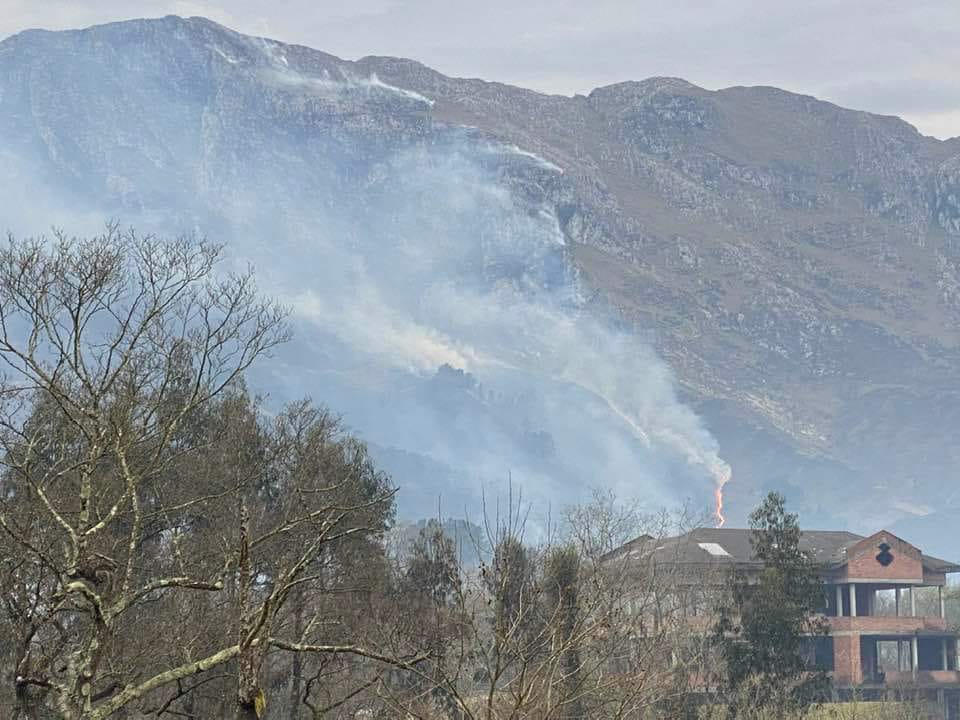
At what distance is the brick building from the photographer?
102 metres

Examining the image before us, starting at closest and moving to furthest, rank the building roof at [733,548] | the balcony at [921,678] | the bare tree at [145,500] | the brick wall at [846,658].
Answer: the bare tree at [145,500] → the balcony at [921,678] → the brick wall at [846,658] → the building roof at [733,548]

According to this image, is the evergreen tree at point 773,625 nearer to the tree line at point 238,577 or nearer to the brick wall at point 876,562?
the tree line at point 238,577

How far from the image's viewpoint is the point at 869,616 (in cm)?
10756

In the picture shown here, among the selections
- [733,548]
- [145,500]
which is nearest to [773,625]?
[145,500]

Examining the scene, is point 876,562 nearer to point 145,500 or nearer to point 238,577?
point 145,500

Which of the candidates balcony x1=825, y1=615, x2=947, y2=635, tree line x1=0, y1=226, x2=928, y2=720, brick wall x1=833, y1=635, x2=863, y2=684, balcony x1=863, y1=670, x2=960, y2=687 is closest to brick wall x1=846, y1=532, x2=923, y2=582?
balcony x1=825, y1=615, x2=947, y2=635

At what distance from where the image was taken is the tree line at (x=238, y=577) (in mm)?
18750

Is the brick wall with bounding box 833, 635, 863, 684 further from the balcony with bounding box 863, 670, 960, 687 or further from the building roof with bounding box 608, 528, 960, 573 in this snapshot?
the building roof with bounding box 608, 528, 960, 573

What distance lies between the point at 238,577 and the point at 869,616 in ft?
298

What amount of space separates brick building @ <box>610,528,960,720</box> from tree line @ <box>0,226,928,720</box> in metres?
22.7

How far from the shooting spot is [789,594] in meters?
64.9

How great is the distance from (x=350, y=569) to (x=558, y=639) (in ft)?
93.4

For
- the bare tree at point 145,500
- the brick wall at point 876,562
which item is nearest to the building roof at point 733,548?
the brick wall at point 876,562

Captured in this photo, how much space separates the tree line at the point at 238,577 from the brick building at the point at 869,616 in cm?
2275
